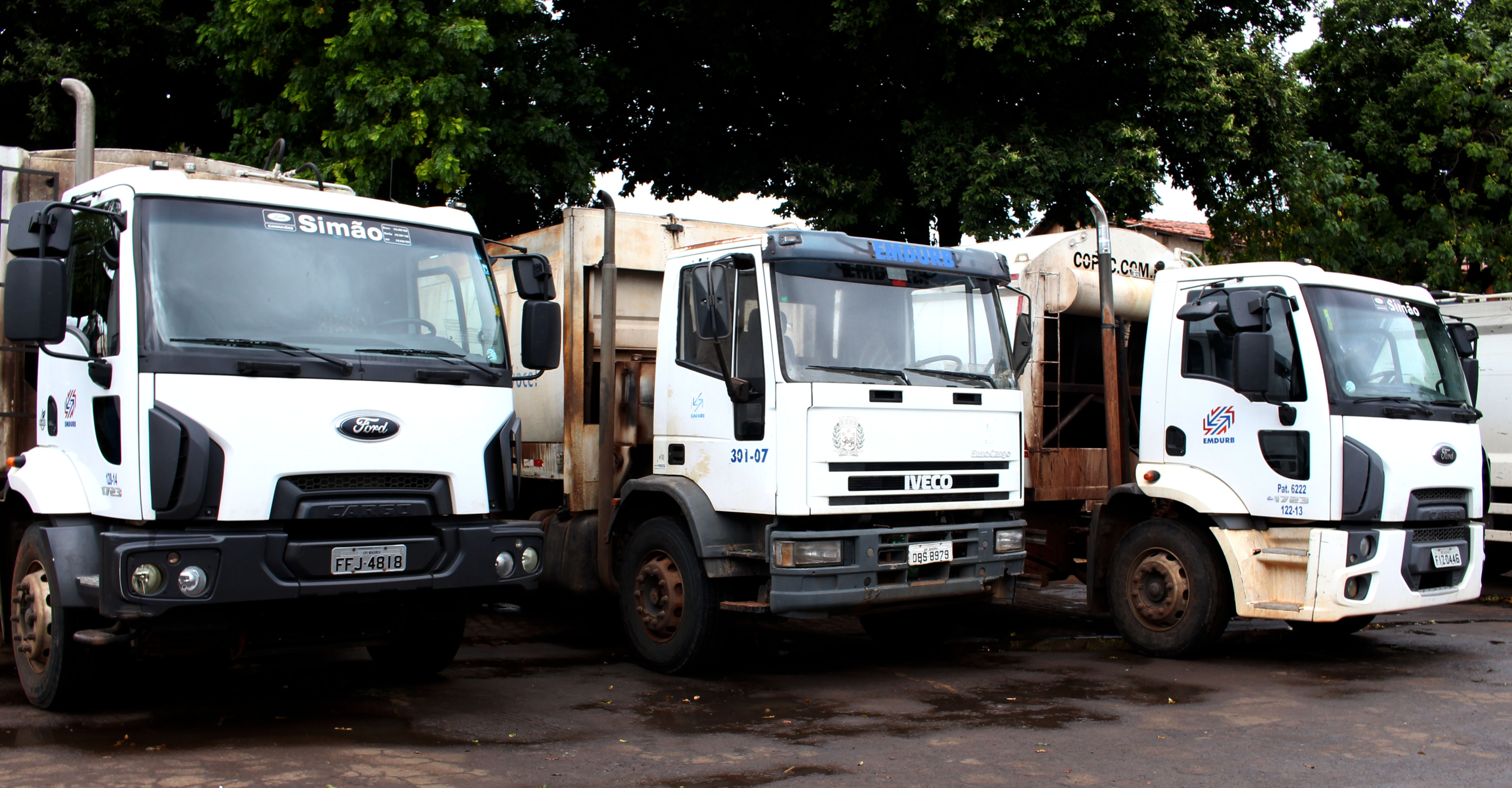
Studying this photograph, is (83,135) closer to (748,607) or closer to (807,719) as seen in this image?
(748,607)

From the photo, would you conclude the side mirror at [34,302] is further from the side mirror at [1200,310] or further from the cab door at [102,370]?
the side mirror at [1200,310]

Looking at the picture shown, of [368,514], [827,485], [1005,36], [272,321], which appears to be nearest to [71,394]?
[272,321]

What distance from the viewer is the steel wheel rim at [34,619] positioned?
21.0 feet

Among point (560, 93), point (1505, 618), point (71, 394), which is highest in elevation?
point (560, 93)

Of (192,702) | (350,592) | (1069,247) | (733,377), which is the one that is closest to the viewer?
(350,592)

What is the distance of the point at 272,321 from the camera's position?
6074 millimetres

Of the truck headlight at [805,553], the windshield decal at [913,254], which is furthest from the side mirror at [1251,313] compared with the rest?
the truck headlight at [805,553]

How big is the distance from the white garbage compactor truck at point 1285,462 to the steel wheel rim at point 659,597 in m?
2.57

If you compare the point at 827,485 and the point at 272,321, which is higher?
the point at 272,321

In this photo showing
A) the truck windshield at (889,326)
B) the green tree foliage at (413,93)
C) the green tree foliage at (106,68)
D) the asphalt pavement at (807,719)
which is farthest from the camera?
the green tree foliage at (106,68)

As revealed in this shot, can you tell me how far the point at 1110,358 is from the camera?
962cm

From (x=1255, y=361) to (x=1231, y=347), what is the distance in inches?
19.6

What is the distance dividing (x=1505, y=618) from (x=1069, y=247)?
531 centimetres

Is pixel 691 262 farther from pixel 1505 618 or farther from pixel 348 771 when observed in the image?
pixel 1505 618
